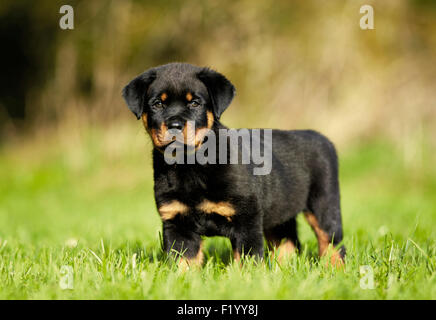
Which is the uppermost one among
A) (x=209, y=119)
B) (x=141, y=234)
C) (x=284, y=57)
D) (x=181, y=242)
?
(x=284, y=57)

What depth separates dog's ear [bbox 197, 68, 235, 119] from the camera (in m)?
3.29

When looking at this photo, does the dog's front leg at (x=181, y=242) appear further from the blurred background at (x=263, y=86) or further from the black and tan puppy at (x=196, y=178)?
the blurred background at (x=263, y=86)

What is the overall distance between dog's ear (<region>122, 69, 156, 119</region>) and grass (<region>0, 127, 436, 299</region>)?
87 centimetres

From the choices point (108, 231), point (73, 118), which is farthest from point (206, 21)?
point (108, 231)

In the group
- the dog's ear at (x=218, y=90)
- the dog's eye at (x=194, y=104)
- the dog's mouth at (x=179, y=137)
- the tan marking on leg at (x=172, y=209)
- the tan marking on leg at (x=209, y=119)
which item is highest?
the dog's ear at (x=218, y=90)

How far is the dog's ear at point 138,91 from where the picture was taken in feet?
11.0

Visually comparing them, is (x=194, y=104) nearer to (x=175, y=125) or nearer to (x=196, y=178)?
(x=175, y=125)

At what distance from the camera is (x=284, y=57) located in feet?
34.1

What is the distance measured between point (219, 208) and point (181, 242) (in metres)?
0.34

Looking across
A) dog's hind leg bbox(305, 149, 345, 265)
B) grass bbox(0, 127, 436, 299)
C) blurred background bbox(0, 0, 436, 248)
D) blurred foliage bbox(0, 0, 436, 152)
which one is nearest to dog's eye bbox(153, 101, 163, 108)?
grass bbox(0, 127, 436, 299)

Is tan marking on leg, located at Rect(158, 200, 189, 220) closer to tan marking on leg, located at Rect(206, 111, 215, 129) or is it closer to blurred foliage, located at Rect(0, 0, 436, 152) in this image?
tan marking on leg, located at Rect(206, 111, 215, 129)

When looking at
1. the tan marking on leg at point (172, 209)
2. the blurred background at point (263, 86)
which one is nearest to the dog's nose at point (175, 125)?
the tan marking on leg at point (172, 209)

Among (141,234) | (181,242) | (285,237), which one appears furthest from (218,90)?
(141,234)

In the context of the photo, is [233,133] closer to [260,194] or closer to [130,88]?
[260,194]
